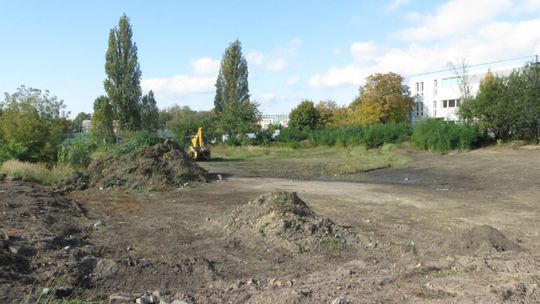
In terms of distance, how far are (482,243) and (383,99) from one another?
211ft

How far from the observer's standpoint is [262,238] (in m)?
9.58

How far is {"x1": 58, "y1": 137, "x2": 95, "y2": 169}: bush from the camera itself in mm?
22297

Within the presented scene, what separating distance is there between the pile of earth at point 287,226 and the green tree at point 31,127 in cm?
1412

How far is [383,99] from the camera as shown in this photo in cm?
7094

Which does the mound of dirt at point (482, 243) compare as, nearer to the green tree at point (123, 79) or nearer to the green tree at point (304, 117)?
the green tree at point (123, 79)

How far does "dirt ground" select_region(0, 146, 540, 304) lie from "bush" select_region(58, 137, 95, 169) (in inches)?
175

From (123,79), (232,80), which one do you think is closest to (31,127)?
(123,79)

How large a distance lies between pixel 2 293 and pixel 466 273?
5.22m

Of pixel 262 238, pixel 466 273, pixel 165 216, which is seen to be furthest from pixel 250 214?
pixel 466 273

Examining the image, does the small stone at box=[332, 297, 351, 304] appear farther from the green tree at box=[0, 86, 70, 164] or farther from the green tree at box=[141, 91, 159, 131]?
the green tree at box=[141, 91, 159, 131]

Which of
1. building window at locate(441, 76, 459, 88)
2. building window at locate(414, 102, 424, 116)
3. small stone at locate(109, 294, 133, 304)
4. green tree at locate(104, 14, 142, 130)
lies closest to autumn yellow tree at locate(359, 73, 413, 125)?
building window at locate(441, 76, 459, 88)

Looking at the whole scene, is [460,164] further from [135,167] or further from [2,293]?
[2,293]

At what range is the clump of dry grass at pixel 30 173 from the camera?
64.0 feet

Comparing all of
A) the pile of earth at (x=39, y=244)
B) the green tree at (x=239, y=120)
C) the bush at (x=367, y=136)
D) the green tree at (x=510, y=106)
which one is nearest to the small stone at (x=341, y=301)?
the pile of earth at (x=39, y=244)
